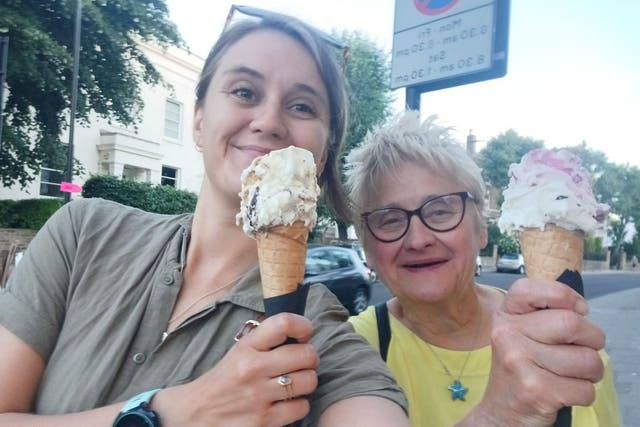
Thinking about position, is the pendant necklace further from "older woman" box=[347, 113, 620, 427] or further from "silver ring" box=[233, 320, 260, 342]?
"silver ring" box=[233, 320, 260, 342]

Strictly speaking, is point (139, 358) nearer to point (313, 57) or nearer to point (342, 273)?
point (313, 57)

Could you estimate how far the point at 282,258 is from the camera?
1310 mm

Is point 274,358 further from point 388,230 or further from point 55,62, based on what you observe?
point 55,62

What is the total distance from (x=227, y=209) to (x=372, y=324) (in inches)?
37.0

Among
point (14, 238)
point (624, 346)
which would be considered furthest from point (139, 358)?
point (14, 238)

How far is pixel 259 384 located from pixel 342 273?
966cm

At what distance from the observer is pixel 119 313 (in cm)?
144

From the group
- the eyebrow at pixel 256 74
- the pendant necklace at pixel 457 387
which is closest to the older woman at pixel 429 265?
the pendant necklace at pixel 457 387

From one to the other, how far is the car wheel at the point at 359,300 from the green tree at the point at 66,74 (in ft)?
30.0

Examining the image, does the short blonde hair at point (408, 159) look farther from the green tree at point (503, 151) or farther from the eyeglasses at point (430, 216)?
the green tree at point (503, 151)

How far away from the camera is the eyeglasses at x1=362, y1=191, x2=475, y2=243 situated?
2129mm

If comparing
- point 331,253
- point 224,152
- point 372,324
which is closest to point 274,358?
point 224,152

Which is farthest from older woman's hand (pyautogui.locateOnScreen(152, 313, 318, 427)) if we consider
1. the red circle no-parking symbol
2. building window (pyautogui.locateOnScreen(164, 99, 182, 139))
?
building window (pyautogui.locateOnScreen(164, 99, 182, 139))

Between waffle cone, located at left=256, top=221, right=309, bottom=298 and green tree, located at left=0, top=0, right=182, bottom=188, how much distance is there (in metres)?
12.8
